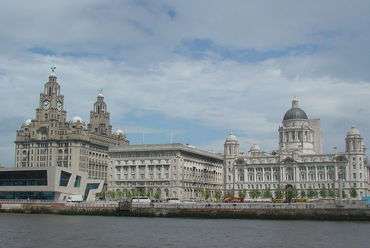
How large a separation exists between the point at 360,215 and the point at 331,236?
32889mm

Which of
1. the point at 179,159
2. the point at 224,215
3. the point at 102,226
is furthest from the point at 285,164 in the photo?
the point at 102,226

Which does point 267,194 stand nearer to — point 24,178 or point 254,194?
point 254,194

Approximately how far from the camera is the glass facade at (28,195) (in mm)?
149875

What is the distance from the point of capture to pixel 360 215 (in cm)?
10431

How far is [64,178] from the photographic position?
153 metres

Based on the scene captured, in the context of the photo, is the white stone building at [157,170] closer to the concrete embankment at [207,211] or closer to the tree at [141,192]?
the tree at [141,192]

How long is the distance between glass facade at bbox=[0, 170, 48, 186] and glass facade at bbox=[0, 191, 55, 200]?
2603 millimetres

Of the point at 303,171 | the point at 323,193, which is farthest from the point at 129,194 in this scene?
the point at 323,193

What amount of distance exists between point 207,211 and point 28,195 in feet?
199

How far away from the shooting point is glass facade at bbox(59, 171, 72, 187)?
151 metres

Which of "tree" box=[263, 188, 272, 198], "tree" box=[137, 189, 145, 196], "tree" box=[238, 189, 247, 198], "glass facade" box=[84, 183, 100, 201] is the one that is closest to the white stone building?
"tree" box=[137, 189, 145, 196]

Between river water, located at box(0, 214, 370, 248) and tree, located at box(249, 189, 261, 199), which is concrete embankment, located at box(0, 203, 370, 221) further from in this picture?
tree, located at box(249, 189, 261, 199)

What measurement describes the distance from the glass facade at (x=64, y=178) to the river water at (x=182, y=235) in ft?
190

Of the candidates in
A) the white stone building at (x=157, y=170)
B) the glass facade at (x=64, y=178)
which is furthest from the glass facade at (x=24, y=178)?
the white stone building at (x=157, y=170)
